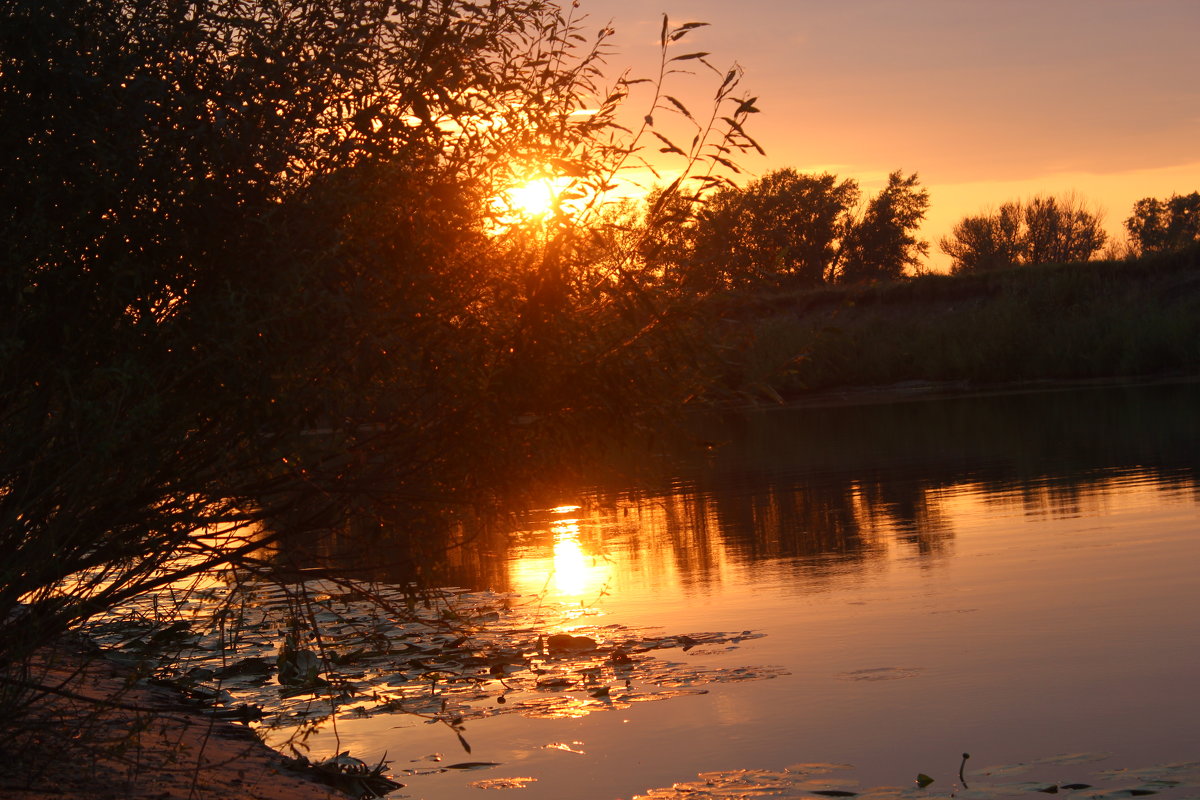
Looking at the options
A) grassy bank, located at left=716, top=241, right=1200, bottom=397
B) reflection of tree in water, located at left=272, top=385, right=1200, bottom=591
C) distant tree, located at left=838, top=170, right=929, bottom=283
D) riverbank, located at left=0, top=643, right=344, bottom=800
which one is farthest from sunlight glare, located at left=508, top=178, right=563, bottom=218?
distant tree, located at left=838, top=170, right=929, bottom=283

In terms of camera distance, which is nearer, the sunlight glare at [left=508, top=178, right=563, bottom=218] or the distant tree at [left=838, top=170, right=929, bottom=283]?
the sunlight glare at [left=508, top=178, right=563, bottom=218]

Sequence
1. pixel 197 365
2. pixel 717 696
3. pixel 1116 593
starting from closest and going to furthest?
pixel 197 365, pixel 717 696, pixel 1116 593

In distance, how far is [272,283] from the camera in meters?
6.07

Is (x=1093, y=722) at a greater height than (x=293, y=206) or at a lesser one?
lesser

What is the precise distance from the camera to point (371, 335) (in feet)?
20.6

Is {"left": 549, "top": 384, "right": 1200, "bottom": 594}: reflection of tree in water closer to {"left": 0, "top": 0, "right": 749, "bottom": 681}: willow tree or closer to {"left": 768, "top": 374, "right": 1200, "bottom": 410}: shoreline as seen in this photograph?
{"left": 0, "top": 0, "right": 749, "bottom": 681}: willow tree

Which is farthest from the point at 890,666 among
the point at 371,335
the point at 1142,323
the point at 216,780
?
the point at 1142,323

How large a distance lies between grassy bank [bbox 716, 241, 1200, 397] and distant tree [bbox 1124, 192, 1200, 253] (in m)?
75.7

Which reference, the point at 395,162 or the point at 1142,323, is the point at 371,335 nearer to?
the point at 395,162

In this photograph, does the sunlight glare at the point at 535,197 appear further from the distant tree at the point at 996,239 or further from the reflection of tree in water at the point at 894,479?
the distant tree at the point at 996,239

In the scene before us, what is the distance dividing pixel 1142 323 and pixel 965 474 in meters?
40.7

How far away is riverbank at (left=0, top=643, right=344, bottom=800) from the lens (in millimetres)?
7074

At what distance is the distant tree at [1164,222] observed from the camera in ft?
472

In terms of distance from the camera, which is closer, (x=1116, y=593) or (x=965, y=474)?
(x=1116, y=593)
